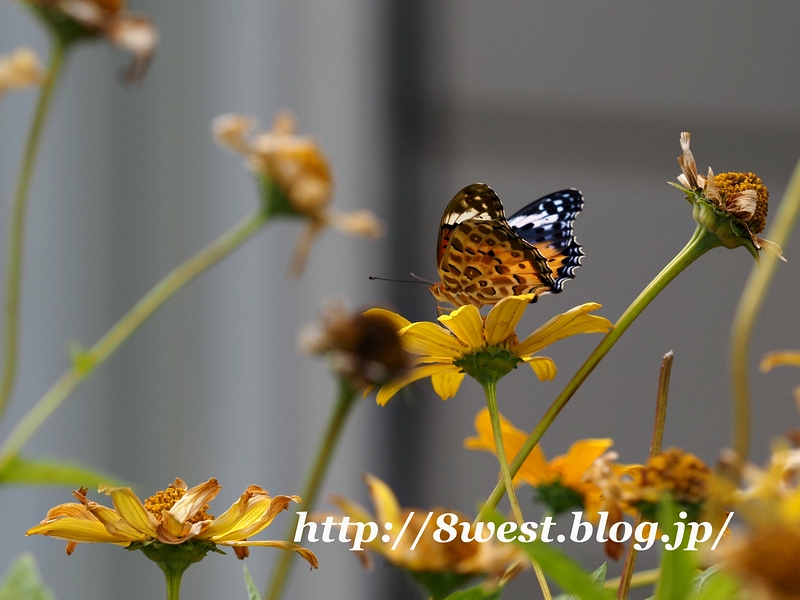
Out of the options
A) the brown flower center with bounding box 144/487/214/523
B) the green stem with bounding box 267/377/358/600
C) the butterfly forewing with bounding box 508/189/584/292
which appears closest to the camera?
the green stem with bounding box 267/377/358/600

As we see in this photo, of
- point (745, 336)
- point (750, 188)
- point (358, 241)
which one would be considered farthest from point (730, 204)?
point (358, 241)

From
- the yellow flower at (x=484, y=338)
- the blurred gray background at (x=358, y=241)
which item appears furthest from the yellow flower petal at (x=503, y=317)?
Result: the blurred gray background at (x=358, y=241)

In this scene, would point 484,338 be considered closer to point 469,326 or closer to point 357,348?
point 469,326

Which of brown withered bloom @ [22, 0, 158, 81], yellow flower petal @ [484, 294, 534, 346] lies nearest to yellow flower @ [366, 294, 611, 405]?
yellow flower petal @ [484, 294, 534, 346]

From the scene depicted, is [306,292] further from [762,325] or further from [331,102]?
[762,325]

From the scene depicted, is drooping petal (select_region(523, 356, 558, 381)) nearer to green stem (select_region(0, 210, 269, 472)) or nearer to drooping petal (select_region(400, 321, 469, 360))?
drooping petal (select_region(400, 321, 469, 360))

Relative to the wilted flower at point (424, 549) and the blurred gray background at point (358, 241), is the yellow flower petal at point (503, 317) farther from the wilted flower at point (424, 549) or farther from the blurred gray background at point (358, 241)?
the blurred gray background at point (358, 241)

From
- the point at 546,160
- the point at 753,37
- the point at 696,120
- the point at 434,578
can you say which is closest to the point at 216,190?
the point at 546,160
